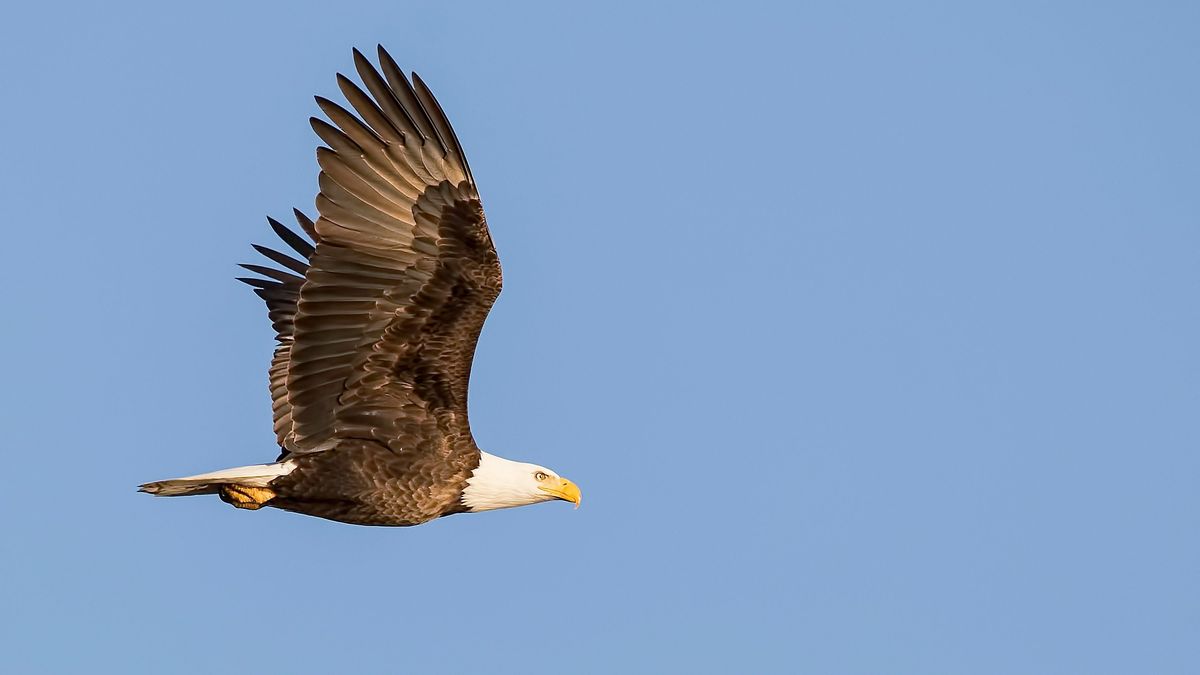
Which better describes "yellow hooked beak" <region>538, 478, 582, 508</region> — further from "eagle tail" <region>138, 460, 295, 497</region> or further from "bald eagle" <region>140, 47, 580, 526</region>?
"eagle tail" <region>138, 460, 295, 497</region>

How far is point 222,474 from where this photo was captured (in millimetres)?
12109

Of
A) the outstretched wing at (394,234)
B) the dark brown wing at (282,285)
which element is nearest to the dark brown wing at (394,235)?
the outstretched wing at (394,234)

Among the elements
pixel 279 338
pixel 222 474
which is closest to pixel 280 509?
pixel 222 474

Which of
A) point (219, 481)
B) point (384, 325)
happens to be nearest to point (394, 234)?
point (384, 325)

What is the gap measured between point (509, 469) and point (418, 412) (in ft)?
2.66

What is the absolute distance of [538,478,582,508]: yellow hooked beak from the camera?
42.5ft

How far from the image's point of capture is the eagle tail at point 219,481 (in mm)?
11844

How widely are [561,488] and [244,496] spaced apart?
2.18 metres

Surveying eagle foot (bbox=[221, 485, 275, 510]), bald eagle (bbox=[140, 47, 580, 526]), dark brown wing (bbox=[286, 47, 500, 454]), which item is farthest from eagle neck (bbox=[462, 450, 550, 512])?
eagle foot (bbox=[221, 485, 275, 510])

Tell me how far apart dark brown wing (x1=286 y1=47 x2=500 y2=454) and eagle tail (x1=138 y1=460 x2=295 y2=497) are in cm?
89

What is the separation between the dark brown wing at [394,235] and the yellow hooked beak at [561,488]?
1.30m

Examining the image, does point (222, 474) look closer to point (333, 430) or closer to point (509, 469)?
point (333, 430)

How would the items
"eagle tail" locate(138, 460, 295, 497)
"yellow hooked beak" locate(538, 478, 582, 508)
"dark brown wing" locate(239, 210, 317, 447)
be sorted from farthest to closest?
"dark brown wing" locate(239, 210, 317, 447) → "yellow hooked beak" locate(538, 478, 582, 508) → "eagle tail" locate(138, 460, 295, 497)

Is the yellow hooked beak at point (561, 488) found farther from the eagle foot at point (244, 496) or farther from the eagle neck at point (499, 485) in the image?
the eagle foot at point (244, 496)
